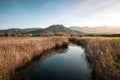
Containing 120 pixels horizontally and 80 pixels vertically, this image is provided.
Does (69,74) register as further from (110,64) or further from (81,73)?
(110,64)

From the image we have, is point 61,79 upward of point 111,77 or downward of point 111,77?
downward

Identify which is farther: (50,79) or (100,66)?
(50,79)

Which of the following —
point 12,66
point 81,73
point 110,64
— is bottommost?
point 81,73

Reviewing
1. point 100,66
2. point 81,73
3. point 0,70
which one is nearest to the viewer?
point 0,70

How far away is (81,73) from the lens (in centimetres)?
1035

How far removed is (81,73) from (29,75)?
383 cm

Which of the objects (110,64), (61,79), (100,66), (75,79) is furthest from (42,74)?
(110,64)

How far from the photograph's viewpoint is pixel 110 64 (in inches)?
297

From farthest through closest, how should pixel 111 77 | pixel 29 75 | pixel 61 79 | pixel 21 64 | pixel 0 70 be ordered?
pixel 21 64 < pixel 29 75 < pixel 61 79 < pixel 0 70 < pixel 111 77

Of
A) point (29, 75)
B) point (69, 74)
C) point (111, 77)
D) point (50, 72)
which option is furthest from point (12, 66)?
point (111, 77)

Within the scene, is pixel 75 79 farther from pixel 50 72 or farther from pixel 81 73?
pixel 50 72

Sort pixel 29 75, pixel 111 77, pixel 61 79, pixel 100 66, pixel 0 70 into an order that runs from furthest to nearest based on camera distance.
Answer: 1. pixel 29 75
2. pixel 61 79
3. pixel 100 66
4. pixel 0 70
5. pixel 111 77

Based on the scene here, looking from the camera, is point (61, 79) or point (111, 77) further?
point (61, 79)

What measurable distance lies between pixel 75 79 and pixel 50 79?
1.64 metres
